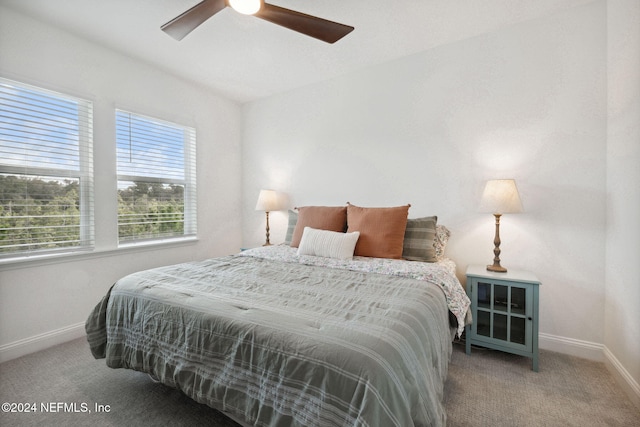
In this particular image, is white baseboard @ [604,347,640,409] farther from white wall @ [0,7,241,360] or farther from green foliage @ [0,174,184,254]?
green foliage @ [0,174,184,254]

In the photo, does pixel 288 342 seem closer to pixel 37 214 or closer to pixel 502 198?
pixel 502 198

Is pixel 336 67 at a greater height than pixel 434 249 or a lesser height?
greater

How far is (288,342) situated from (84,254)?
241 centimetres

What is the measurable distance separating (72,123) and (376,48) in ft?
9.06

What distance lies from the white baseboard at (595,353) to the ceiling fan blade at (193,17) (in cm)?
321

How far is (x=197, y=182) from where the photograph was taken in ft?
11.4

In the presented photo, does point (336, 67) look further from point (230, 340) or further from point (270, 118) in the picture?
point (230, 340)

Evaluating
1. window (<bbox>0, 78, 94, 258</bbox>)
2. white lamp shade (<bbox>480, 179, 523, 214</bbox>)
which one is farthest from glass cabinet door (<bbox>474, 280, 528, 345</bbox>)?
window (<bbox>0, 78, 94, 258</bbox>)

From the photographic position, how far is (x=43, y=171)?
227 centimetres

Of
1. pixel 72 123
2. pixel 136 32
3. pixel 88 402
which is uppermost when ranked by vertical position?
pixel 136 32

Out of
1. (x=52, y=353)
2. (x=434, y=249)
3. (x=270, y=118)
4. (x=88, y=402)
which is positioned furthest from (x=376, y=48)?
(x=52, y=353)

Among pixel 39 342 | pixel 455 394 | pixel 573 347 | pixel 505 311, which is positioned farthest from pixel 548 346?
pixel 39 342

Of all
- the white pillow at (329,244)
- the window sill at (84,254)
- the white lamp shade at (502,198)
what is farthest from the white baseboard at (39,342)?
the white lamp shade at (502,198)

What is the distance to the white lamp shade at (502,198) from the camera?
2.10 metres
